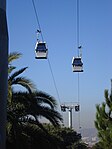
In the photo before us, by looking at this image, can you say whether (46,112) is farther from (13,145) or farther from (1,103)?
(1,103)

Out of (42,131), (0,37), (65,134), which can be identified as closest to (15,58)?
(42,131)

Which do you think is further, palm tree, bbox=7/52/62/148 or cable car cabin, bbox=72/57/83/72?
cable car cabin, bbox=72/57/83/72

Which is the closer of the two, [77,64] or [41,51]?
[41,51]

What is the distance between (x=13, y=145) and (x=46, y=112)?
235cm

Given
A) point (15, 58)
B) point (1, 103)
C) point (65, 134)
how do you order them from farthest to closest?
point (65, 134), point (15, 58), point (1, 103)

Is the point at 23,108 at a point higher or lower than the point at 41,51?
lower

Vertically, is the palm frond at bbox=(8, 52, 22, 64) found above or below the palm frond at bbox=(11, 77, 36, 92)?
above

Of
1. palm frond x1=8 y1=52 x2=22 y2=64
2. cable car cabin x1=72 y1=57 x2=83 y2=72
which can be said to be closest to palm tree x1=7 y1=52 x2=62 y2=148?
palm frond x1=8 y1=52 x2=22 y2=64

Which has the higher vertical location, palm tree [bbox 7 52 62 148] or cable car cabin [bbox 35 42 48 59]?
cable car cabin [bbox 35 42 48 59]

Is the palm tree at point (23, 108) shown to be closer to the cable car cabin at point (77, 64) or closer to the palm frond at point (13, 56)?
the palm frond at point (13, 56)

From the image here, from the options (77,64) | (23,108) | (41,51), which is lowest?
(23,108)

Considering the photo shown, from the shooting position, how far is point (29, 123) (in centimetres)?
2020

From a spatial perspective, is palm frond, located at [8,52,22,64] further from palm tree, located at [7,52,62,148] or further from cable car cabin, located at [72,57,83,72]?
cable car cabin, located at [72,57,83,72]

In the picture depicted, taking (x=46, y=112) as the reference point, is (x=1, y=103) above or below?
below
